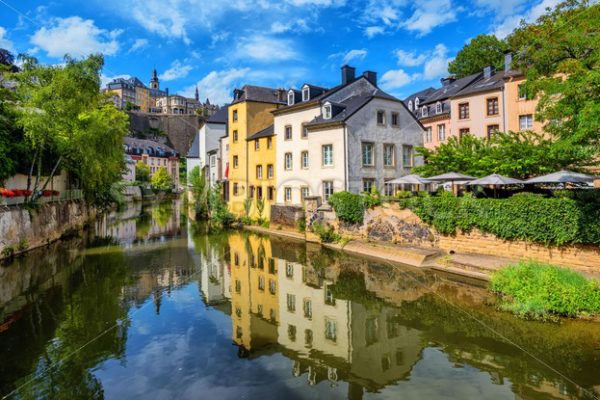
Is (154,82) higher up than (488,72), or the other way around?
(154,82)

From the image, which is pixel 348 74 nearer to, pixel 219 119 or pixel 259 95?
pixel 259 95

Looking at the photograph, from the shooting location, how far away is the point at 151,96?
164 metres

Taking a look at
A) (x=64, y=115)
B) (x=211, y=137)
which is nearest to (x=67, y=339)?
(x=64, y=115)

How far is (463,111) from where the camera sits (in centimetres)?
3716

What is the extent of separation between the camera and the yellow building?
35625 millimetres

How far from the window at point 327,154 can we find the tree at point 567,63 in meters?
15.6

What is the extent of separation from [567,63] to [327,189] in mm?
18561

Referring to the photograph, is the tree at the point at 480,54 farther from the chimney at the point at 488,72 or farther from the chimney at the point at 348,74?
the chimney at the point at 348,74

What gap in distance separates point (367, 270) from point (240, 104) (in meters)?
24.8

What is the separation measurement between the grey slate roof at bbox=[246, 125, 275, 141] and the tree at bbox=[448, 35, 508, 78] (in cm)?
3094

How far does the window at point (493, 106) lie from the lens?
34.2m

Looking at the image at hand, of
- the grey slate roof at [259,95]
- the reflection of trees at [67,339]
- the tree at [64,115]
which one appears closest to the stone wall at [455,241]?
the reflection of trees at [67,339]

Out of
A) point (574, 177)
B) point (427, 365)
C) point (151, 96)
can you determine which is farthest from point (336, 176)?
point (151, 96)

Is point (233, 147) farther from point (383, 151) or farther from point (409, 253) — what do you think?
point (409, 253)
